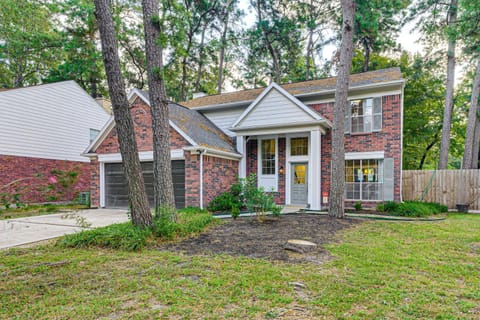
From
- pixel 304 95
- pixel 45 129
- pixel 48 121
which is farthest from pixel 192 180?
pixel 48 121

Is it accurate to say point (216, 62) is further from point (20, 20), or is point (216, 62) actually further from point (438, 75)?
point (438, 75)

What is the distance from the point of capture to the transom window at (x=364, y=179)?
10961mm

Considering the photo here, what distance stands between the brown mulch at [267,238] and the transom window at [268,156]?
15.2 ft

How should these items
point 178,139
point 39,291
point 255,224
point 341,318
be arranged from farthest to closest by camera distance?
1. point 178,139
2. point 255,224
3. point 39,291
4. point 341,318

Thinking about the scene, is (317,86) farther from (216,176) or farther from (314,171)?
(216,176)

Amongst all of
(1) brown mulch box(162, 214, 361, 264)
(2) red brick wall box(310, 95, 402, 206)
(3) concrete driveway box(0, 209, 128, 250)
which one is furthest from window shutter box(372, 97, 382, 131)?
(3) concrete driveway box(0, 209, 128, 250)

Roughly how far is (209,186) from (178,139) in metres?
2.27

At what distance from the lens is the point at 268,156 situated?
12625 mm

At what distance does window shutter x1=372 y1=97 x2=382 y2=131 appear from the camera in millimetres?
10945

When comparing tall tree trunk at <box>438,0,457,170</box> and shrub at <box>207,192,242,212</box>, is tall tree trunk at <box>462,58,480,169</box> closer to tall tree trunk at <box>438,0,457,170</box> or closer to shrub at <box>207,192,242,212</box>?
tall tree trunk at <box>438,0,457,170</box>

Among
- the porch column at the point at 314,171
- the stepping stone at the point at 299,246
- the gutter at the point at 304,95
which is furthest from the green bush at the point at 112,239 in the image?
the gutter at the point at 304,95

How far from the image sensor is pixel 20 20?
60.6 feet

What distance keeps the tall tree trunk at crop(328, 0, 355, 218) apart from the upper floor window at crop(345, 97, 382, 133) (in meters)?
3.04

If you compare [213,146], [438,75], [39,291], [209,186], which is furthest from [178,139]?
[438,75]
